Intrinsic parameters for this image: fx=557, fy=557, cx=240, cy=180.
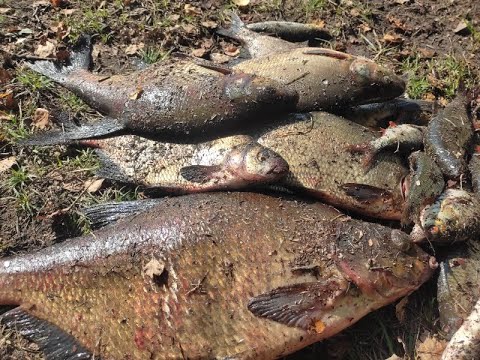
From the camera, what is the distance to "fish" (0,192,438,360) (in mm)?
3764

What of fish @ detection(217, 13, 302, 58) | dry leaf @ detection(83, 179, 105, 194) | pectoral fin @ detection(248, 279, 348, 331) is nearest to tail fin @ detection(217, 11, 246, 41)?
fish @ detection(217, 13, 302, 58)

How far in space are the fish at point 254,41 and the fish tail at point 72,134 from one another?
1.69 meters

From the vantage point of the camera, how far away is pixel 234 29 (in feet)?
19.3

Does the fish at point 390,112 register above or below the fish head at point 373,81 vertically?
below

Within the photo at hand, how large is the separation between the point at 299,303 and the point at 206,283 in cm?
64

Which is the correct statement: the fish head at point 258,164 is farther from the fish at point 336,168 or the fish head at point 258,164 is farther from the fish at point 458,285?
the fish at point 458,285

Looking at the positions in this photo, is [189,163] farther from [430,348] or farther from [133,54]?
[430,348]

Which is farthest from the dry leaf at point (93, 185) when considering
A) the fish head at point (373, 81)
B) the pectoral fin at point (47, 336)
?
the fish head at point (373, 81)

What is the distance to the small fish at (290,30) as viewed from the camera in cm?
575

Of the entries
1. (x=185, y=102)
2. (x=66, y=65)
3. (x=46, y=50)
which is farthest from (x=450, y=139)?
(x=46, y=50)

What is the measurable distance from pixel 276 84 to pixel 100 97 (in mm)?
1584

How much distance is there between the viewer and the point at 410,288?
399cm

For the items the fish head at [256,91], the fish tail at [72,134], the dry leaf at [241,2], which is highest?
the fish head at [256,91]

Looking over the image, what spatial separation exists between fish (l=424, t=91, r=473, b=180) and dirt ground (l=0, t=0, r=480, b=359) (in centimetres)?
80
